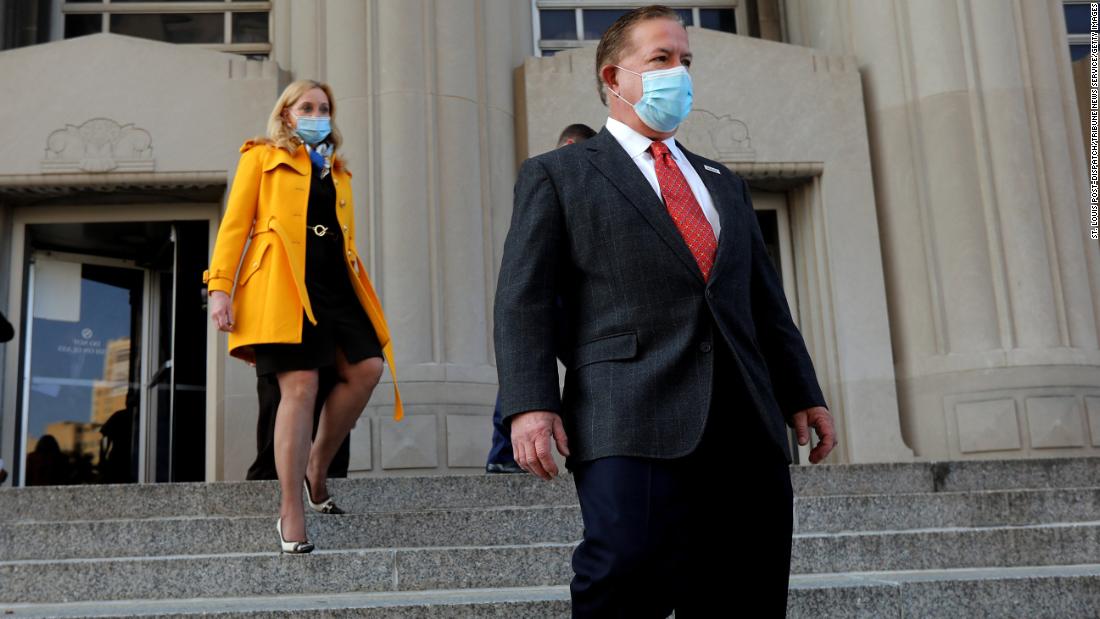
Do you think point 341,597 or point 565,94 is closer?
point 341,597

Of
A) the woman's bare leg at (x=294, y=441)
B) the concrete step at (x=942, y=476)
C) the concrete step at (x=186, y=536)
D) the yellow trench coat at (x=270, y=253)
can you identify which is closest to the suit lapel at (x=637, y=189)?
the yellow trench coat at (x=270, y=253)

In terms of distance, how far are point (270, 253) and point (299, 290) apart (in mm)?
228

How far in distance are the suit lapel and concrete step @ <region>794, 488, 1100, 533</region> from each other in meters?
3.04

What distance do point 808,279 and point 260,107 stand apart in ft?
16.1

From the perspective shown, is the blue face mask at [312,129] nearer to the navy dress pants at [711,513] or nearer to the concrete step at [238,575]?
the concrete step at [238,575]

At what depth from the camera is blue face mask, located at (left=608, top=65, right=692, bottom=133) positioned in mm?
2932

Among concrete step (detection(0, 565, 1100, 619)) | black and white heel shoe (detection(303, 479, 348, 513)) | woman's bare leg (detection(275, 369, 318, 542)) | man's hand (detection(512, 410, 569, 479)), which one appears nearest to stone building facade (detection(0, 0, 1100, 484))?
black and white heel shoe (detection(303, 479, 348, 513))

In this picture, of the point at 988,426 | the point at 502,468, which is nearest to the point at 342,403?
the point at 502,468

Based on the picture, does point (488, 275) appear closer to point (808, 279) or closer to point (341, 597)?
point (808, 279)

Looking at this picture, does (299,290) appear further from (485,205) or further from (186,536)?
(485,205)

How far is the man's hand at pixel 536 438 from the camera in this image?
258 centimetres

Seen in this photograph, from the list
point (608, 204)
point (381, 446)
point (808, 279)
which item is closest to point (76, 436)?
point (381, 446)

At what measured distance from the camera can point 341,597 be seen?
456 cm

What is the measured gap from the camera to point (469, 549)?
15.9 ft
